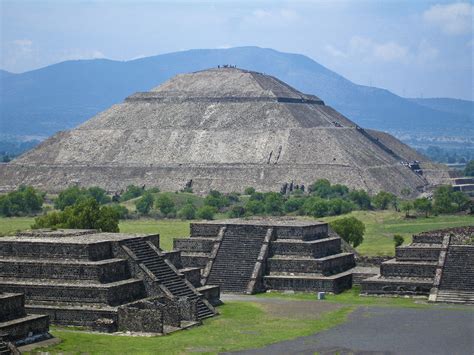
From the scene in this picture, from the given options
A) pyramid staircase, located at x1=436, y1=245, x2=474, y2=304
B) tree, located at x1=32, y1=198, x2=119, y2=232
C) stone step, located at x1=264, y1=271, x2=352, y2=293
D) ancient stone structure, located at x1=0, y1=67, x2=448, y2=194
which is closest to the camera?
pyramid staircase, located at x1=436, y1=245, x2=474, y2=304

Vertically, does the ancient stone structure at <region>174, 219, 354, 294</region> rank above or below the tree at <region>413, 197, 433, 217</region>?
below

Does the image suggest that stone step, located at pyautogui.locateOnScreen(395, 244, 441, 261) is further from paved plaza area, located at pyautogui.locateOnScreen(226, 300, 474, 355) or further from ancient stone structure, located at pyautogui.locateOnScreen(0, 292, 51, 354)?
ancient stone structure, located at pyautogui.locateOnScreen(0, 292, 51, 354)

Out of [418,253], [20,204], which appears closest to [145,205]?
[20,204]

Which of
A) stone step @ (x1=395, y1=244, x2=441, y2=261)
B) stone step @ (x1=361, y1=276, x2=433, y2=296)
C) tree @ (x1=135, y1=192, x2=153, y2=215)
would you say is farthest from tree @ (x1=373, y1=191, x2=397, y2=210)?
stone step @ (x1=361, y1=276, x2=433, y2=296)

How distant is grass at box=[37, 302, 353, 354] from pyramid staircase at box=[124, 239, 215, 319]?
831mm

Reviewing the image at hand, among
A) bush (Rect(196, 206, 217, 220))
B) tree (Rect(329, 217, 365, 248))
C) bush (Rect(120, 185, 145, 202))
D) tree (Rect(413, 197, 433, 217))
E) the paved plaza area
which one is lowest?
the paved plaza area

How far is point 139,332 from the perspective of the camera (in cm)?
4416

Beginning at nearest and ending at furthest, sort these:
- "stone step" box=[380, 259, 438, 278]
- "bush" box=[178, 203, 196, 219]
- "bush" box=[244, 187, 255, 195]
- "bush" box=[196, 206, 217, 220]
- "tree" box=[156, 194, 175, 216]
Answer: "stone step" box=[380, 259, 438, 278]
"bush" box=[196, 206, 217, 220]
"bush" box=[178, 203, 196, 219]
"tree" box=[156, 194, 175, 216]
"bush" box=[244, 187, 255, 195]

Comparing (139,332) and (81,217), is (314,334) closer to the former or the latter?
(139,332)

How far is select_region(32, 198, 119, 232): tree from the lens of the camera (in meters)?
61.5

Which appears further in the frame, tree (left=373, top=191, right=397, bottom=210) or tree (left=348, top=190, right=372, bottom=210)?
tree (left=348, top=190, right=372, bottom=210)

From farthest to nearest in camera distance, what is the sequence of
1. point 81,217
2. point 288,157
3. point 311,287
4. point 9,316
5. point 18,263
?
point 288,157 → point 81,217 → point 311,287 → point 18,263 → point 9,316

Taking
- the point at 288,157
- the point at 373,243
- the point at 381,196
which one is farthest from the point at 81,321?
the point at 288,157

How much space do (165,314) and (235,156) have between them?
97817mm
